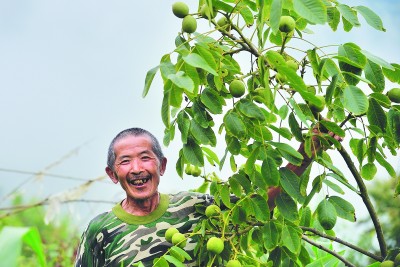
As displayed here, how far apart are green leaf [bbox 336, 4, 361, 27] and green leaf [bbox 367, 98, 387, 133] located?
24 centimetres

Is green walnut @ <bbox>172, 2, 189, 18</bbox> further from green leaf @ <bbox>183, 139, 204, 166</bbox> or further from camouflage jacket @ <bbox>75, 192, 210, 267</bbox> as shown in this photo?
camouflage jacket @ <bbox>75, 192, 210, 267</bbox>

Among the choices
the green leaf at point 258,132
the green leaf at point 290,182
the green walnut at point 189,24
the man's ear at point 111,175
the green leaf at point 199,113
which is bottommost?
the green leaf at point 290,182

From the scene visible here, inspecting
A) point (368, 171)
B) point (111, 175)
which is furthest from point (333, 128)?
point (111, 175)

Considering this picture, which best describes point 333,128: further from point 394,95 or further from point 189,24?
point 189,24

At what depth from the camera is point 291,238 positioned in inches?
106

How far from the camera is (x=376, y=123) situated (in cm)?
258

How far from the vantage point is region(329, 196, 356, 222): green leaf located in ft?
8.57

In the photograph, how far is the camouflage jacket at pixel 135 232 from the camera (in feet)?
10.9

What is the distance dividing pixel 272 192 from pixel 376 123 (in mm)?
556

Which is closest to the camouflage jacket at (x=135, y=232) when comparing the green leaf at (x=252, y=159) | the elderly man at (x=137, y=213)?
the elderly man at (x=137, y=213)

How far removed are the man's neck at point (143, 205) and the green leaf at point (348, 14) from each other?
4.08ft

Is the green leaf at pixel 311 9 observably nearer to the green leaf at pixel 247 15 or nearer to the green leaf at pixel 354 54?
the green leaf at pixel 354 54

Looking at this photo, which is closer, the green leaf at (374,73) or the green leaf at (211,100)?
the green leaf at (374,73)

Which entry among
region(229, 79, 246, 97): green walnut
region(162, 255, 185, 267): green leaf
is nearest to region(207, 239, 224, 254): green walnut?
region(162, 255, 185, 267): green leaf
